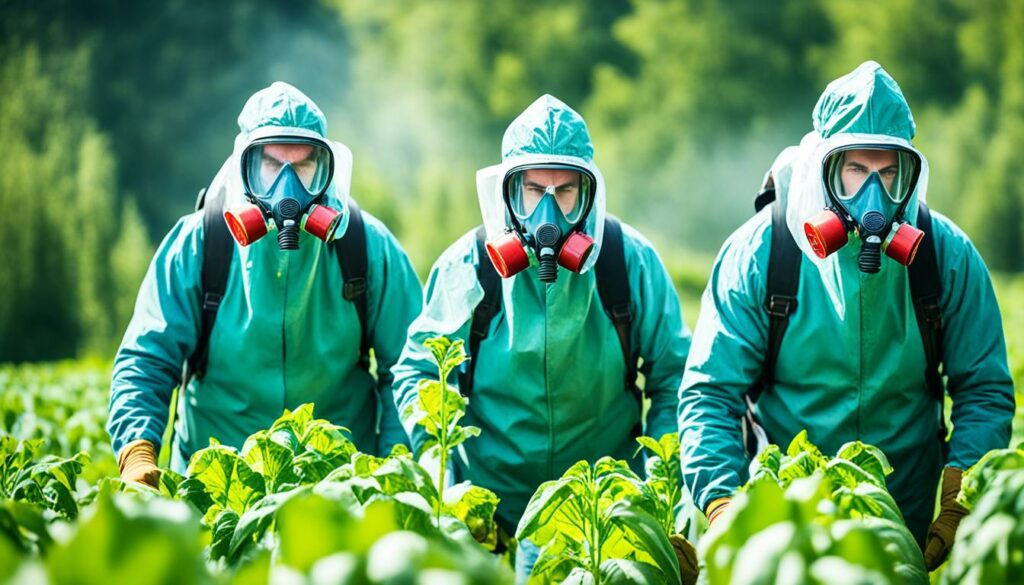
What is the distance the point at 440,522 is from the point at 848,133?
1695mm

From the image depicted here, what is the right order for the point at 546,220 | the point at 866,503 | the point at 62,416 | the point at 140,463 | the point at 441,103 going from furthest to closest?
the point at 441,103 → the point at 62,416 → the point at 546,220 → the point at 140,463 → the point at 866,503

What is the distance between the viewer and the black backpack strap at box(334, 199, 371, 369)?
406 centimetres

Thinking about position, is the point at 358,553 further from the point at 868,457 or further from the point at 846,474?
the point at 868,457

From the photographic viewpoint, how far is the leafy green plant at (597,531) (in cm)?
270

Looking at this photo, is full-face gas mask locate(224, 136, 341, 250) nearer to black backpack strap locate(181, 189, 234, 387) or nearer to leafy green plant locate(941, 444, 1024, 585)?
black backpack strap locate(181, 189, 234, 387)

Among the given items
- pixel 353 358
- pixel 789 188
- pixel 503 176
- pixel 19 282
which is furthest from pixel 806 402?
pixel 19 282

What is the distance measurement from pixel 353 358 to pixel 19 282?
21.7 m

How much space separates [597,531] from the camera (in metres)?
2.82

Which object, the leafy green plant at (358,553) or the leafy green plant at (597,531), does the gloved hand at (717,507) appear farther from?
the leafy green plant at (358,553)

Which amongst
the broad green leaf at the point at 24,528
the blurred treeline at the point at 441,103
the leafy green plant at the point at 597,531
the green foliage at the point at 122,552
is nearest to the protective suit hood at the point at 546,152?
the leafy green plant at the point at 597,531

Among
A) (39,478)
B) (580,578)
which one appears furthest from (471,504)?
(39,478)

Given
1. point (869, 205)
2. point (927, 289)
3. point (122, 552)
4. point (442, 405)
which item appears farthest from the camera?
point (927, 289)

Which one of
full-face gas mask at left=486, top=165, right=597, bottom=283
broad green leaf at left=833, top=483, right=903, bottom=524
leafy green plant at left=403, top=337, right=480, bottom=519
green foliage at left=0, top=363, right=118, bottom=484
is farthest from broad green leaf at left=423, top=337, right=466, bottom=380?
green foliage at left=0, top=363, right=118, bottom=484

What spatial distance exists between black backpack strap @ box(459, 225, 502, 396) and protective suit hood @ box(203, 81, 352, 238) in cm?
53
